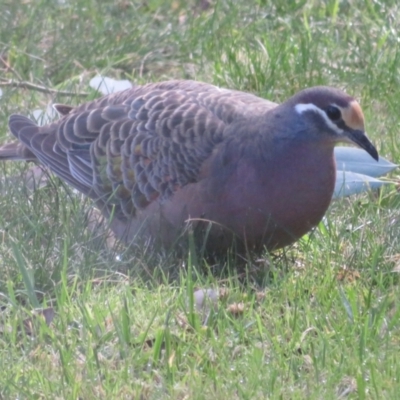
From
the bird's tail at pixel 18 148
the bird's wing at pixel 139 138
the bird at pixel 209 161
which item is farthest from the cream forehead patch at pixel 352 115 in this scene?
the bird's tail at pixel 18 148

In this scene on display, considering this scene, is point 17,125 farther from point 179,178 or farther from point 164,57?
point 164,57

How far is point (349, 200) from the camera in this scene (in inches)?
205

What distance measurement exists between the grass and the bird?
15 cm

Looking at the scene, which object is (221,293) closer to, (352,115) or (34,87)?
(352,115)

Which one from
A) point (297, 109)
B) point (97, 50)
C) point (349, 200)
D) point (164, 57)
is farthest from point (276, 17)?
point (297, 109)

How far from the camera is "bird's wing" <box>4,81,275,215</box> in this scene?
15.4ft

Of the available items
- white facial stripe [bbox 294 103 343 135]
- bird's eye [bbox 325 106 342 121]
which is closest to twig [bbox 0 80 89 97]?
white facial stripe [bbox 294 103 343 135]

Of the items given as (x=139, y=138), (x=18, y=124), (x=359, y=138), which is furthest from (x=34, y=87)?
(x=359, y=138)

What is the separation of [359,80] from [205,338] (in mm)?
3204

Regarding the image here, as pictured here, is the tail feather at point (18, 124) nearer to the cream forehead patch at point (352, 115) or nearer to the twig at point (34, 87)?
the twig at point (34, 87)

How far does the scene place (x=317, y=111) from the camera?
4434 millimetres

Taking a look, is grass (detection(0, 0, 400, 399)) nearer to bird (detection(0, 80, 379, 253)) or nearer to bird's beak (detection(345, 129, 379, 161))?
bird (detection(0, 80, 379, 253))

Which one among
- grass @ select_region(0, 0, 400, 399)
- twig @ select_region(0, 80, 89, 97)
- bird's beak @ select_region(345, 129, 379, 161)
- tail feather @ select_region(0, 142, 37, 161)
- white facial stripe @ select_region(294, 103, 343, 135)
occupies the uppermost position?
white facial stripe @ select_region(294, 103, 343, 135)

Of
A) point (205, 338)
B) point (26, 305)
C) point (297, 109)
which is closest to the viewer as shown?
point (205, 338)
